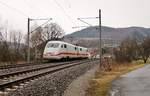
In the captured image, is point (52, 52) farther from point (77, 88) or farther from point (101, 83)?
point (77, 88)


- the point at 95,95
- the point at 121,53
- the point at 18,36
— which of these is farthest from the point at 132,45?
the point at 95,95

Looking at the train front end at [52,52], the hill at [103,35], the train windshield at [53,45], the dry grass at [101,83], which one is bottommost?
the dry grass at [101,83]

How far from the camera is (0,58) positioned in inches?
1909

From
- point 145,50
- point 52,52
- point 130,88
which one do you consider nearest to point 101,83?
point 130,88

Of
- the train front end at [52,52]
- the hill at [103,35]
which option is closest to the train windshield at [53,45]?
the train front end at [52,52]

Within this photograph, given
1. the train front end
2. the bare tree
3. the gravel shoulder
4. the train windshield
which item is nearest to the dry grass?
the gravel shoulder

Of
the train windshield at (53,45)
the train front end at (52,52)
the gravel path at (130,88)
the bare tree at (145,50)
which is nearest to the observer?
the gravel path at (130,88)

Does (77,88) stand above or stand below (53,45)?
below

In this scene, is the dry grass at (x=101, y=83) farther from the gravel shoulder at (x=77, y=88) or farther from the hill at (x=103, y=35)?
the hill at (x=103, y=35)

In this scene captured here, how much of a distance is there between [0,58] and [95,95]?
112 feet

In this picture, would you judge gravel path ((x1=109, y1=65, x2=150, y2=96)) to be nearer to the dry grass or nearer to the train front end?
the dry grass

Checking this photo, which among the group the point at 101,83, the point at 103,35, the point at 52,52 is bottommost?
the point at 101,83

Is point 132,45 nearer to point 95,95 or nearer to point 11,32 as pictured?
point 11,32

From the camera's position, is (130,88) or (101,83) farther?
(101,83)
